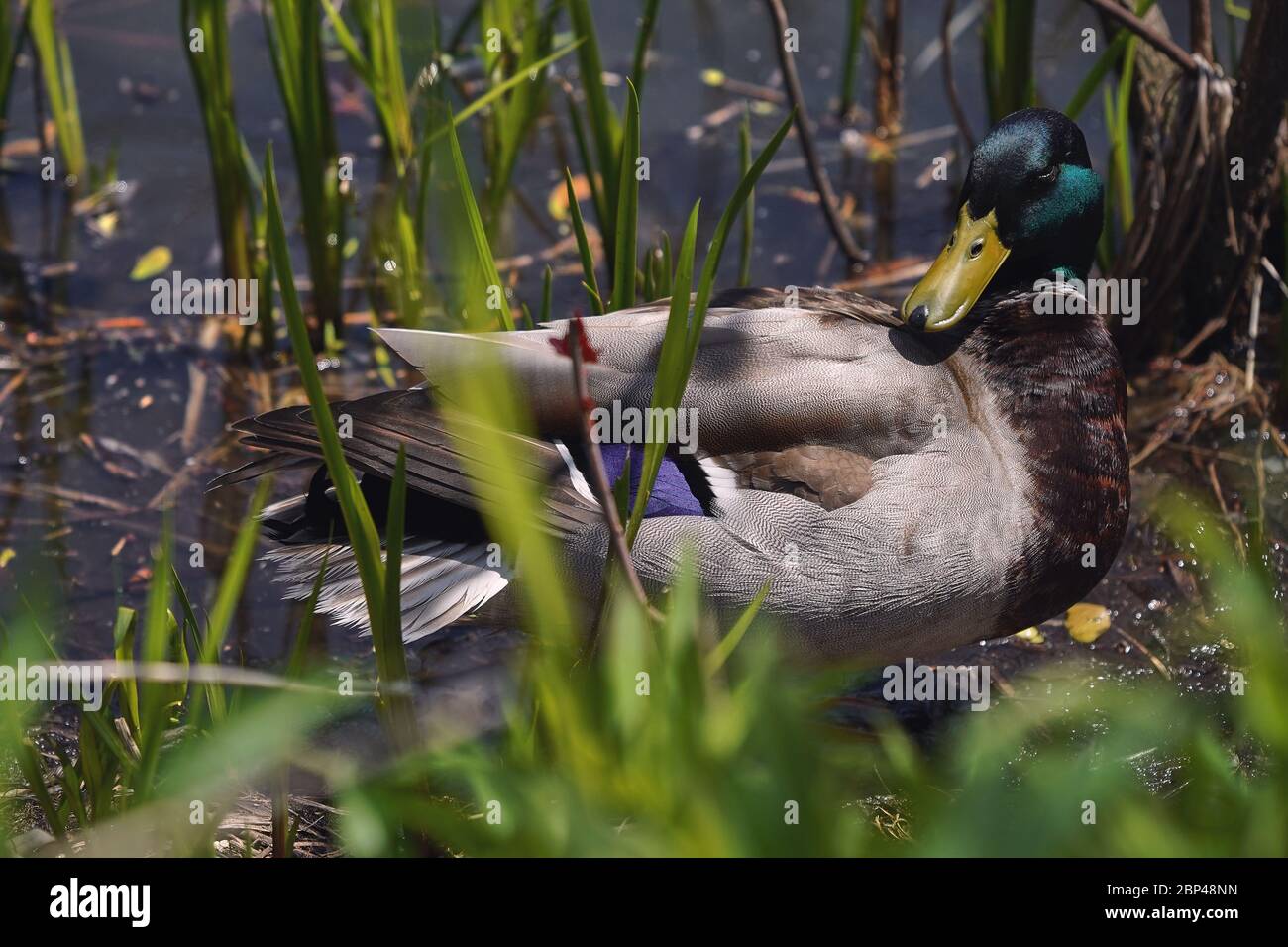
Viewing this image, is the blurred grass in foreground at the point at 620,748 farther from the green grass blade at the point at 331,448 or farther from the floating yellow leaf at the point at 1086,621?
the floating yellow leaf at the point at 1086,621

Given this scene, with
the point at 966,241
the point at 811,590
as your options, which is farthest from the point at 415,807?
the point at 966,241

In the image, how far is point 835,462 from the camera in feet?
8.63

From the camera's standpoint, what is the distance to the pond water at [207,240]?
11.6 feet

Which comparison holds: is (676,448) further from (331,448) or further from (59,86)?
(59,86)

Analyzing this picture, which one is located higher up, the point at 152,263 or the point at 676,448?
the point at 152,263

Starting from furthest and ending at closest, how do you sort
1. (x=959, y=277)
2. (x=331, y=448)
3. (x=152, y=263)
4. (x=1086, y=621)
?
(x=152, y=263) < (x=1086, y=621) < (x=959, y=277) < (x=331, y=448)

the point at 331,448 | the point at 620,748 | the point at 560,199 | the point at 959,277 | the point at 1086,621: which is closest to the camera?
the point at 620,748

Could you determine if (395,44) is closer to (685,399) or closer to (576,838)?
(685,399)

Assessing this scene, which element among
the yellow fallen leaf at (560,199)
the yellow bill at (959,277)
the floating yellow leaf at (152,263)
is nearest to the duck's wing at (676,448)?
the yellow bill at (959,277)

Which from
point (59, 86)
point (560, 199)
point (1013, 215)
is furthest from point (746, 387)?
point (59, 86)

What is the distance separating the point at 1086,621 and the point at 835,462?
1035 mm

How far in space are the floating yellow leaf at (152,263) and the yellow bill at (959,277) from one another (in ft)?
8.79
